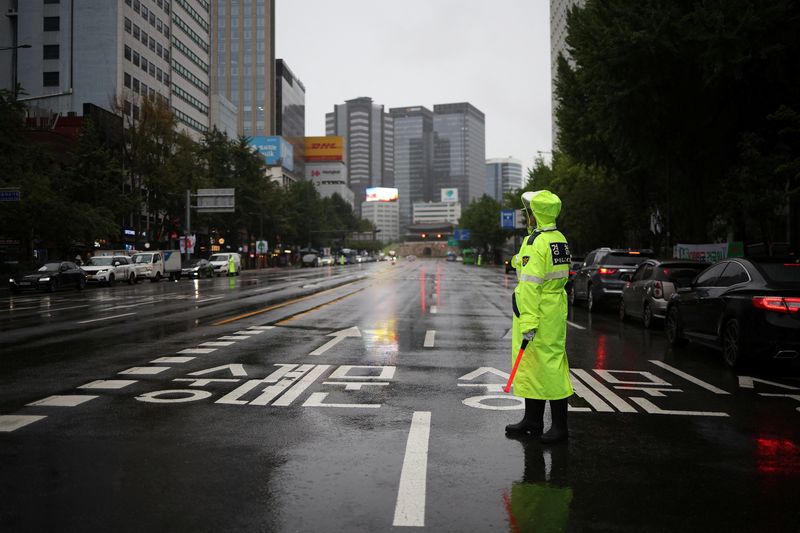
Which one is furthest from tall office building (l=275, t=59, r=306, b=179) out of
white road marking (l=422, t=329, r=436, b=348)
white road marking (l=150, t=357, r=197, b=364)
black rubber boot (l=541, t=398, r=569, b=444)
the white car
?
black rubber boot (l=541, t=398, r=569, b=444)

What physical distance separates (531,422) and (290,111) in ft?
563

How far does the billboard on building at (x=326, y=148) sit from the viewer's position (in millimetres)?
196525

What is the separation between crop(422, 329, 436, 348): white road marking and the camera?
39.4 ft

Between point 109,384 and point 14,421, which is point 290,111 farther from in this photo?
point 14,421

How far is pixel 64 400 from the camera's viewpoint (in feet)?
23.4

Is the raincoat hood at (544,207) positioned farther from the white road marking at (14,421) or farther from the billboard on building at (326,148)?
the billboard on building at (326,148)

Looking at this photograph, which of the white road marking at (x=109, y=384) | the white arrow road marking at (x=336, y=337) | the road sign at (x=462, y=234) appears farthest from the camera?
the road sign at (x=462, y=234)

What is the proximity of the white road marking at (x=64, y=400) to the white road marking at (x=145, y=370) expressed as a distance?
1425 mm

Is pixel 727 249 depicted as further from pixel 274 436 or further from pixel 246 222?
pixel 246 222

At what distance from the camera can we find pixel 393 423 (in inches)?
246

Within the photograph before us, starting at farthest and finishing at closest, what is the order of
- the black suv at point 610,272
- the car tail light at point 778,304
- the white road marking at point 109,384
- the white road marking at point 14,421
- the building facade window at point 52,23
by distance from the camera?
the building facade window at point 52,23
the black suv at point 610,272
the car tail light at point 778,304
the white road marking at point 109,384
the white road marking at point 14,421

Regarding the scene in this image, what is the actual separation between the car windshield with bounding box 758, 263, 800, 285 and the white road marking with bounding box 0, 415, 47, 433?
892 centimetres

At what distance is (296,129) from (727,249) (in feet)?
525

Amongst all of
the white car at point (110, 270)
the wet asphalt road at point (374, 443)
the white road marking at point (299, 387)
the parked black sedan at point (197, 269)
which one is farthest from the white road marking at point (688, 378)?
the parked black sedan at point (197, 269)
